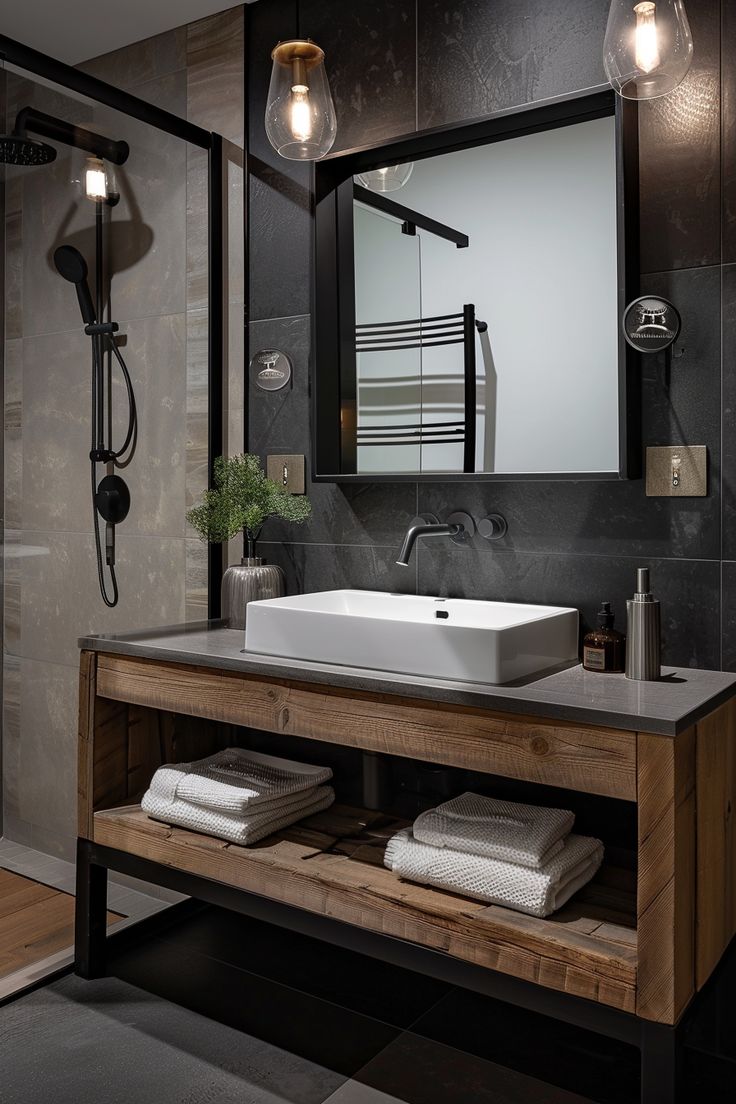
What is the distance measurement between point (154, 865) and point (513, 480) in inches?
48.6

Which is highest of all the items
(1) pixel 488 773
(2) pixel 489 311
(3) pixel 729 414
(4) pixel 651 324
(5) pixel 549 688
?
(2) pixel 489 311

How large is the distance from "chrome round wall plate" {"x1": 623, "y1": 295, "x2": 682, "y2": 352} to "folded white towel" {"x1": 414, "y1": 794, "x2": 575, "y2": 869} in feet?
3.23

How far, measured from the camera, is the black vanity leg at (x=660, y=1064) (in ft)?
4.71

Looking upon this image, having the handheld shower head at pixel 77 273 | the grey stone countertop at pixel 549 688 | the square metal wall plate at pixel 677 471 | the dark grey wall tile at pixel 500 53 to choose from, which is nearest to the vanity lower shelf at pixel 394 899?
the grey stone countertop at pixel 549 688

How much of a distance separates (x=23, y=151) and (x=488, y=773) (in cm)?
176

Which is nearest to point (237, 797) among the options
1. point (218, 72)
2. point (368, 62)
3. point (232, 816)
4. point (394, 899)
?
point (232, 816)

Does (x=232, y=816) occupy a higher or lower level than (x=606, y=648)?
lower

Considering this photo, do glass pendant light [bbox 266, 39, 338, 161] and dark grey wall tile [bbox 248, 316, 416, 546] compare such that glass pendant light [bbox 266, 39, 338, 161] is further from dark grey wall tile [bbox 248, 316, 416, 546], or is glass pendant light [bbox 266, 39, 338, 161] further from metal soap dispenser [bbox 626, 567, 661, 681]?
metal soap dispenser [bbox 626, 567, 661, 681]

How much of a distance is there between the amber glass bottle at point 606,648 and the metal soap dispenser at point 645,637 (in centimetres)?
7

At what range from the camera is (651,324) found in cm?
186

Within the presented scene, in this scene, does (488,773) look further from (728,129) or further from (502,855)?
(728,129)

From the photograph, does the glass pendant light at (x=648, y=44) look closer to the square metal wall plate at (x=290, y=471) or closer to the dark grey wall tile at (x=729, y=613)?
the dark grey wall tile at (x=729, y=613)

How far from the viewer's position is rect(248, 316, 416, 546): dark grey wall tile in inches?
92.3

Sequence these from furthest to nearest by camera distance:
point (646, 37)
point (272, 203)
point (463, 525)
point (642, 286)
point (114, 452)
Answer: point (272, 203), point (114, 452), point (463, 525), point (642, 286), point (646, 37)
